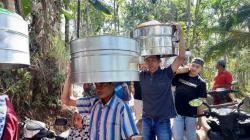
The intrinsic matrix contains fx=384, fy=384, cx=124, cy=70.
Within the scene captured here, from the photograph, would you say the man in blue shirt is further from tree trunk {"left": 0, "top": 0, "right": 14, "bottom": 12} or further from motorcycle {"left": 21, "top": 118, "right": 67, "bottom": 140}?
tree trunk {"left": 0, "top": 0, "right": 14, "bottom": 12}

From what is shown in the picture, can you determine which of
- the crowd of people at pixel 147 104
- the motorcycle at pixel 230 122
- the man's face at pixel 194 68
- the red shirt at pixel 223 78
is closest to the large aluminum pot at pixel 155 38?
the crowd of people at pixel 147 104

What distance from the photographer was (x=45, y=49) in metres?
6.40

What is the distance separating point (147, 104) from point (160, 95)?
0.19m

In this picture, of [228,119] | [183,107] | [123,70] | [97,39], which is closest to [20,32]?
[97,39]

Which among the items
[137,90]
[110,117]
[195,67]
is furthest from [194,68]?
[110,117]

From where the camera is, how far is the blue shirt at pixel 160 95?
4.07 metres

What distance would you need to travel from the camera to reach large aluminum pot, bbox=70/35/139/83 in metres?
2.32

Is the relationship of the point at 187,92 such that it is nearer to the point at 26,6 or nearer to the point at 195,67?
the point at 195,67

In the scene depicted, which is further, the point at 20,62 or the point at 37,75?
the point at 37,75

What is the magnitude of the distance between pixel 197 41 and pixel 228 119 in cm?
1991

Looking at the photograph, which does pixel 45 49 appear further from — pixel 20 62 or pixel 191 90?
pixel 20 62

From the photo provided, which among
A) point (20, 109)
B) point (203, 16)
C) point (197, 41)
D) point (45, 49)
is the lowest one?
→ point (20, 109)

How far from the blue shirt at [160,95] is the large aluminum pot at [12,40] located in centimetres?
205

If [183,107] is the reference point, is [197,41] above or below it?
above
